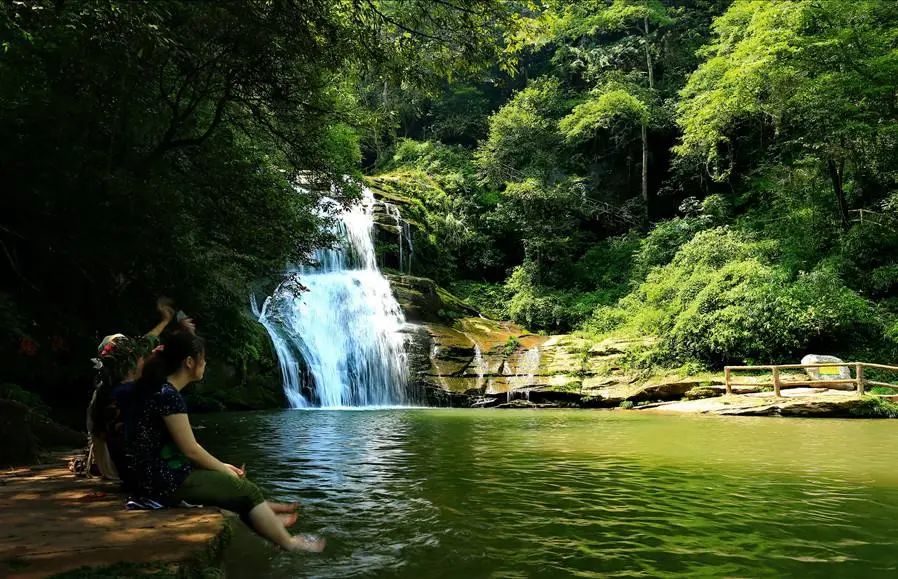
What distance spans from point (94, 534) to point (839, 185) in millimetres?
23621

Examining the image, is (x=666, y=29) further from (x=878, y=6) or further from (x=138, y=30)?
(x=138, y=30)

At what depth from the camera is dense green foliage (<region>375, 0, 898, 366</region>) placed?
18359 mm

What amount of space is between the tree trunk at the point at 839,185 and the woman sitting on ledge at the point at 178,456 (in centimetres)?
2253

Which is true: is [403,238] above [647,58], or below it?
below

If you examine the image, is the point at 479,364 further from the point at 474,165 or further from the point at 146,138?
the point at 474,165

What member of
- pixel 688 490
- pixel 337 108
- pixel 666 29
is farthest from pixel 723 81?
pixel 688 490

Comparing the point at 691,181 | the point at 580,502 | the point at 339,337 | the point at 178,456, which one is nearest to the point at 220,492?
the point at 178,456

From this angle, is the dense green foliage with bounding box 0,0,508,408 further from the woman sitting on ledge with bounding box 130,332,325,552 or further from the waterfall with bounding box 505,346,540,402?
the waterfall with bounding box 505,346,540,402

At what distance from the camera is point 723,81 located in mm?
21219

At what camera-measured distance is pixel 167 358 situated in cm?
334

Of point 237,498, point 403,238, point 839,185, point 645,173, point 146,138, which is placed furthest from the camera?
point 645,173

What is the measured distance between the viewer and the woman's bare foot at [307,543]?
3402 millimetres

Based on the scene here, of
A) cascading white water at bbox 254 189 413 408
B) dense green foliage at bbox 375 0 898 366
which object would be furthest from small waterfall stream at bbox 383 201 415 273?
cascading white water at bbox 254 189 413 408

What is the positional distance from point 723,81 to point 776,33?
2536 mm
